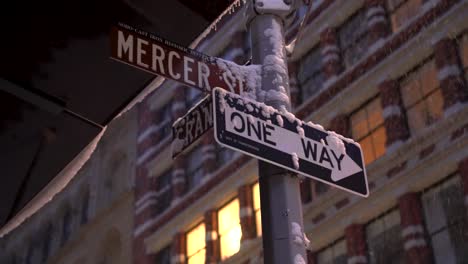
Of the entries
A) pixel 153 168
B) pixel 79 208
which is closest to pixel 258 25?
pixel 153 168

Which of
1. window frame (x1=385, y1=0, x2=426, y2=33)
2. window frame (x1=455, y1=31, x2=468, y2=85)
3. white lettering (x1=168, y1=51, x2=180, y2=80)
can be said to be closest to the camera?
white lettering (x1=168, y1=51, x2=180, y2=80)

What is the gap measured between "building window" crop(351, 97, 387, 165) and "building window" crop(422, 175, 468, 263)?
2.38m

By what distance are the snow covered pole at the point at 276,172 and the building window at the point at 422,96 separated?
13298mm

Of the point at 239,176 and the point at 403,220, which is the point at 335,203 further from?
the point at 239,176

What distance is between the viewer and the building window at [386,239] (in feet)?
57.3

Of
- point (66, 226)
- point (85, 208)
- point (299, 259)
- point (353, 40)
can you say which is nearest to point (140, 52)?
point (299, 259)

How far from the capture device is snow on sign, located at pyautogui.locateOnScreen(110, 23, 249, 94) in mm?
4930

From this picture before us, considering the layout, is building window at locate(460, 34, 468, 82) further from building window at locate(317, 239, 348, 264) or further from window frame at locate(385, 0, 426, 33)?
building window at locate(317, 239, 348, 264)

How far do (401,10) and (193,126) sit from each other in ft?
54.2

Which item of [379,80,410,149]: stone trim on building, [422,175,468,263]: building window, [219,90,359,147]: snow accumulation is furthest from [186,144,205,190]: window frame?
[219,90,359,147]: snow accumulation

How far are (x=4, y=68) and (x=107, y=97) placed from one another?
0.79 m

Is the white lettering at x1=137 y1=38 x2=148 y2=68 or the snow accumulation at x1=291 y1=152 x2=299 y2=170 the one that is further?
the white lettering at x1=137 y1=38 x2=148 y2=68

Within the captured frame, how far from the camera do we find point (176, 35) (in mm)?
5145

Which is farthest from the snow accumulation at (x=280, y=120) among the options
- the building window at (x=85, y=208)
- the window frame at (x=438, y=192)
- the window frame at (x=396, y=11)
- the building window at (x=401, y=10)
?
the building window at (x=85, y=208)
